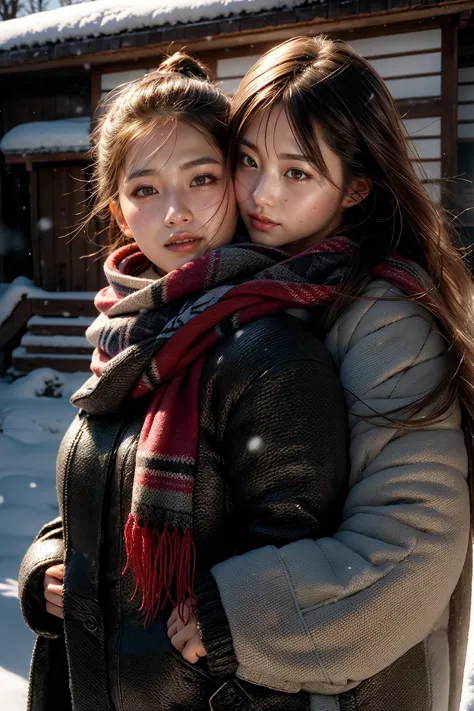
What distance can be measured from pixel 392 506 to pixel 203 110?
3.00 feet

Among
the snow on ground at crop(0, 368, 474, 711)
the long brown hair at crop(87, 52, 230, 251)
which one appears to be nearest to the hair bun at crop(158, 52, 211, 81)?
the long brown hair at crop(87, 52, 230, 251)

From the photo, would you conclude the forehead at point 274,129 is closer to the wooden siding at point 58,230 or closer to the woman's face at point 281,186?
the woman's face at point 281,186

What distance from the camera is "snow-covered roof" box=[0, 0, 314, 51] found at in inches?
249

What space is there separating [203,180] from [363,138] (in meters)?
0.35

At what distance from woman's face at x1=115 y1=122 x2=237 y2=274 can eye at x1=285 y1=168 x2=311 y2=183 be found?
140mm

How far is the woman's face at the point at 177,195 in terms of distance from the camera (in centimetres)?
145

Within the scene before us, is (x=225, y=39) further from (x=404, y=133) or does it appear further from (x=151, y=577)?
(x=151, y=577)

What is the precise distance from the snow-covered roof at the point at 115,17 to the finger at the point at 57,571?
571cm

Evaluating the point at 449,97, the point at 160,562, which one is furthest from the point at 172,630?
the point at 449,97

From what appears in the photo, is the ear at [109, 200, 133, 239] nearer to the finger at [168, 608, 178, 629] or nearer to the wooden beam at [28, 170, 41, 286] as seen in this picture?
the finger at [168, 608, 178, 629]

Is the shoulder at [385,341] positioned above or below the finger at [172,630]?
above

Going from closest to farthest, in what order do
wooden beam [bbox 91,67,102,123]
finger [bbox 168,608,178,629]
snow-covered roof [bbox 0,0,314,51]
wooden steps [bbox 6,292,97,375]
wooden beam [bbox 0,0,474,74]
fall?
finger [bbox 168,608,178,629] → wooden beam [bbox 0,0,474,74] → snow-covered roof [bbox 0,0,314,51] → wooden beam [bbox 91,67,102,123] → wooden steps [bbox 6,292,97,375]

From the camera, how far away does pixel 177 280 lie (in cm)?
132

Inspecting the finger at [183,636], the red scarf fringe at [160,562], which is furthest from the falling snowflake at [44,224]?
the finger at [183,636]
